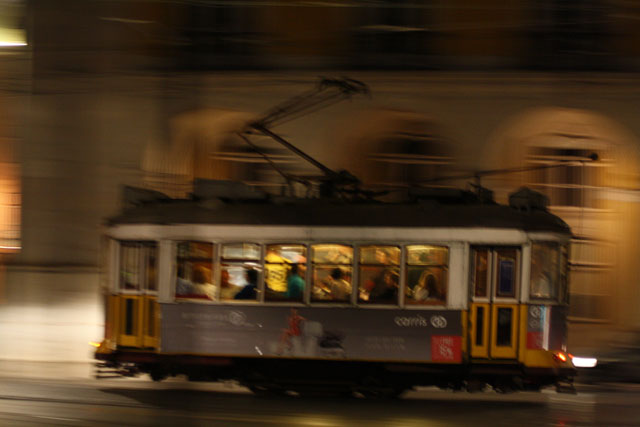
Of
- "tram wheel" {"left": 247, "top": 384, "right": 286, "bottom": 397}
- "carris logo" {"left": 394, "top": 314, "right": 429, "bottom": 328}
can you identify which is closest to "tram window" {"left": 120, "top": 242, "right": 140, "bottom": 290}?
"tram wheel" {"left": 247, "top": 384, "right": 286, "bottom": 397}

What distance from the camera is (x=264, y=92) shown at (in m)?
11.8

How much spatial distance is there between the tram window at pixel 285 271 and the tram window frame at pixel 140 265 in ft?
4.24

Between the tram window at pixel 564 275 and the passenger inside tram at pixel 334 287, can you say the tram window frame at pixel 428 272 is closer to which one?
the passenger inside tram at pixel 334 287

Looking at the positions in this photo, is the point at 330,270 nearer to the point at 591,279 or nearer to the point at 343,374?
the point at 343,374

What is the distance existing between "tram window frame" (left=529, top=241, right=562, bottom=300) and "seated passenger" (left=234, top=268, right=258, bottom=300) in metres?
2.98

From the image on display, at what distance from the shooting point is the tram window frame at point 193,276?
884 cm

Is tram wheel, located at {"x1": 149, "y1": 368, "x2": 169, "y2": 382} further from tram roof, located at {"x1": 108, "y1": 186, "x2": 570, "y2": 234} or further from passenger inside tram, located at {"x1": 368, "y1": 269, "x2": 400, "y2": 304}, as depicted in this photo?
passenger inside tram, located at {"x1": 368, "y1": 269, "x2": 400, "y2": 304}

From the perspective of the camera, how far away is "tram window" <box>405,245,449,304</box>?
8656 mm

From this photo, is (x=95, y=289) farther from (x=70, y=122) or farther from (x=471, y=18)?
(x=471, y=18)

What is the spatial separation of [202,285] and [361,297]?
1.76 metres

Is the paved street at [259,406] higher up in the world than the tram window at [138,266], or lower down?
lower down

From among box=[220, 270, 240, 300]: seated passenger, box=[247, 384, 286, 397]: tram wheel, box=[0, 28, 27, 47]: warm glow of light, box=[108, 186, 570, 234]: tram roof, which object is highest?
box=[0, 28, 27, 47]: warm glow of light

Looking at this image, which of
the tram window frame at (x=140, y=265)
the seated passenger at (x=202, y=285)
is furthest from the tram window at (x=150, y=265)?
the seated passenger at (x=202, y=285)

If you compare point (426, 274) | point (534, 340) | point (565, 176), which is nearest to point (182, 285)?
point (426, 274)
